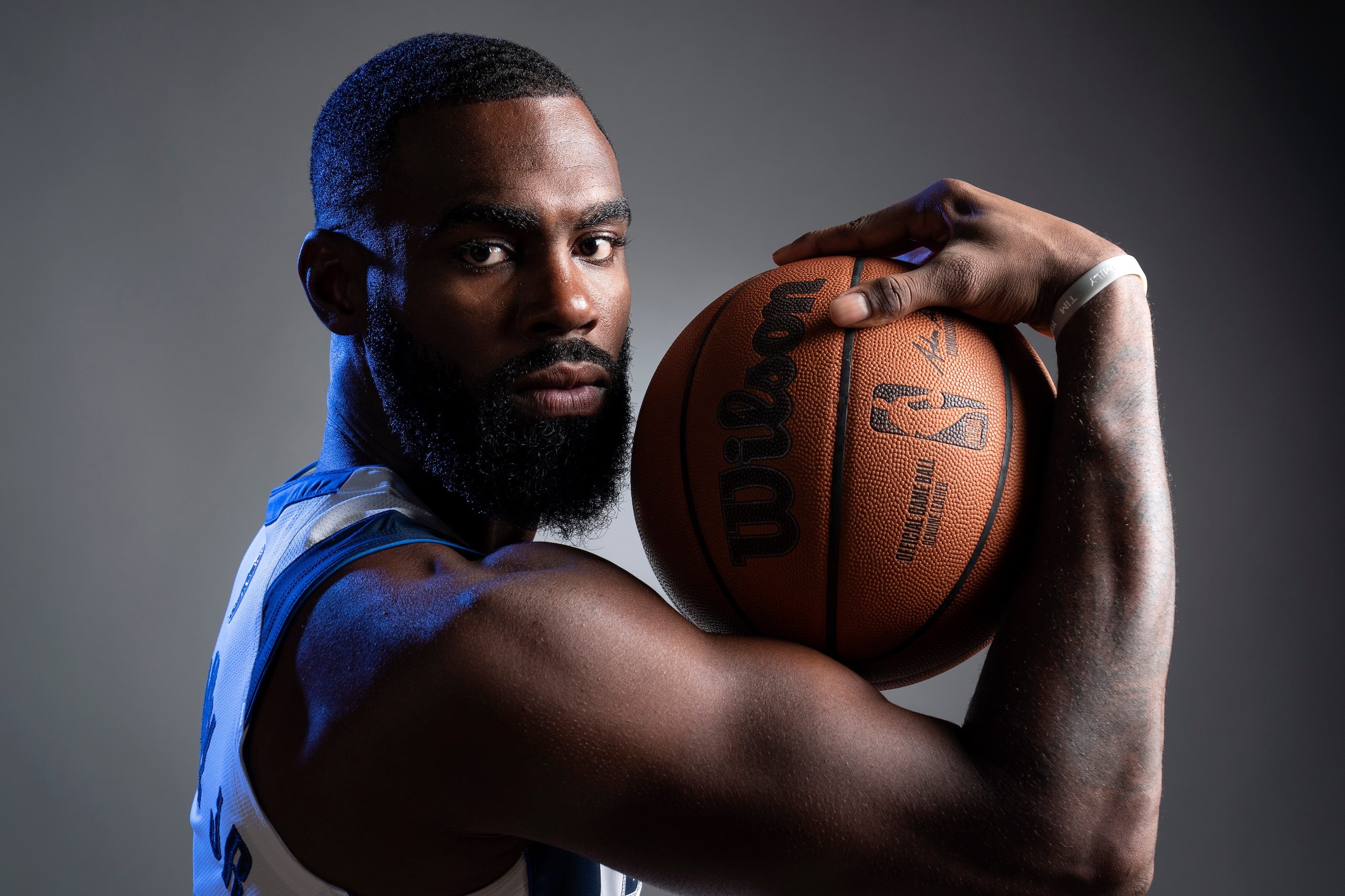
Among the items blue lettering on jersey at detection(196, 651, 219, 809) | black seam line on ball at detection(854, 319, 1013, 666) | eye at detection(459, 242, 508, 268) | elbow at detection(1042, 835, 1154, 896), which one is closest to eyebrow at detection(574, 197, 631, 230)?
eye at detection(459, 242, 508, 268)

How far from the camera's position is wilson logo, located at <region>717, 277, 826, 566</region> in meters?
0.87

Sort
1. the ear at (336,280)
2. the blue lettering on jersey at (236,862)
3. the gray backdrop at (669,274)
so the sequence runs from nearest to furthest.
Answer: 1. the blue lettering on jersey at (236,862)
2. the ear at (336,280)
3. the gray backdrop at (669,274)

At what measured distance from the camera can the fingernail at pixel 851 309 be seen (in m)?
0.88

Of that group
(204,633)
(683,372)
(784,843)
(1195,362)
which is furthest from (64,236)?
(1195,362)

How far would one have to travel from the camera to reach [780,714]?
78 centimetres

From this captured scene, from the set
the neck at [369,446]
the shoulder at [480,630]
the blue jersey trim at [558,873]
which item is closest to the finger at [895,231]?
the shoulder at [480,630]

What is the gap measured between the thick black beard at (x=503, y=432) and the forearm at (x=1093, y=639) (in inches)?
22.0

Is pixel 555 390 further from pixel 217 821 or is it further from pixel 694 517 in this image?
pixel 217 821

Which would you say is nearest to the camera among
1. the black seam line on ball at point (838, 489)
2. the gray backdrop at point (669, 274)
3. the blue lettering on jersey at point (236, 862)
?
the black seam line on ball at point (838, 489)

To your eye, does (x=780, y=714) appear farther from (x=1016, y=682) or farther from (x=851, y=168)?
(x=851, y=168)

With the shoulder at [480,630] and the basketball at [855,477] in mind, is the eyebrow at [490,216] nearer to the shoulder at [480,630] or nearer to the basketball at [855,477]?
the basketball at [855,477]

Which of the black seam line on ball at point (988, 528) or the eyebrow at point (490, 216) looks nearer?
the black seam line on ball at point (988, 528)

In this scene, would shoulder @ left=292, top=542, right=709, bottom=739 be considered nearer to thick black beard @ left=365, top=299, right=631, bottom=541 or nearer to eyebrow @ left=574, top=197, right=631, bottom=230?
thick black beard @ left=365, top=299, right=631, bottom=541

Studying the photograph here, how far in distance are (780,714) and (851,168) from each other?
274 cm
